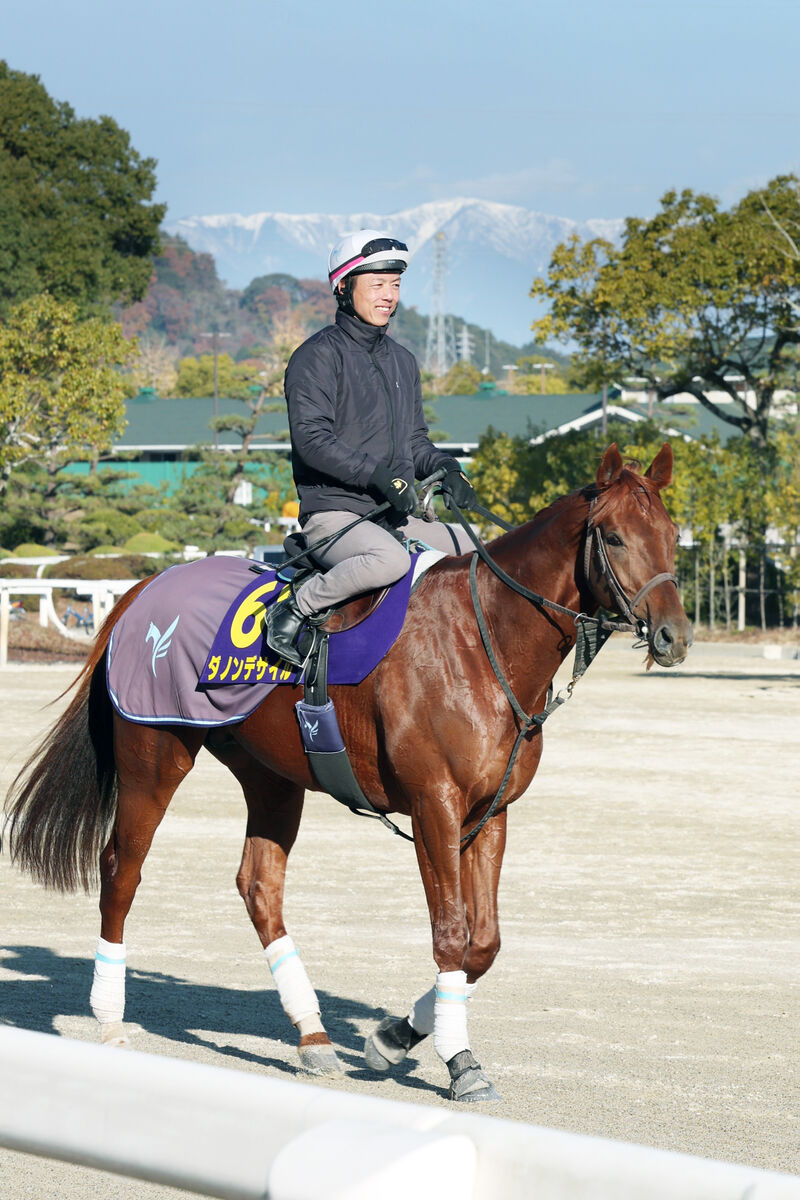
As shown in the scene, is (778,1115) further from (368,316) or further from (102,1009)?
(368,316)

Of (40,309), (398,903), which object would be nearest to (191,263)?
(40,309)

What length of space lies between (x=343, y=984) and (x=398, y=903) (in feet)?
6.12

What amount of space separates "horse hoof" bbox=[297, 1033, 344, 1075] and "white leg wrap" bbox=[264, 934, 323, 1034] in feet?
0.22

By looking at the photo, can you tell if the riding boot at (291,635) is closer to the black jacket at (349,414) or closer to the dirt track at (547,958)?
the black jacket at (349,414)

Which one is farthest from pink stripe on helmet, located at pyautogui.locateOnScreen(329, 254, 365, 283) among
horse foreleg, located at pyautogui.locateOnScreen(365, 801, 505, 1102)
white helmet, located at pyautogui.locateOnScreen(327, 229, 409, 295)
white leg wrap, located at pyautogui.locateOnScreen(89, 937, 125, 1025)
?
white leg wrap, located at pyautogui.locateOnScreen(89, 937, 125, 1025)

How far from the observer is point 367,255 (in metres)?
5.08

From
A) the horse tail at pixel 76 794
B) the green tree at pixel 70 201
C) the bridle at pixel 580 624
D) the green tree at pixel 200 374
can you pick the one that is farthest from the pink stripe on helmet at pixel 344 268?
the green tree at pixel 200 374

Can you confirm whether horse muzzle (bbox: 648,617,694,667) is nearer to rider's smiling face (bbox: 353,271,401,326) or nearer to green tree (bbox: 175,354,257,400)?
rider's smiling face (bbox: 353,271,401,326)

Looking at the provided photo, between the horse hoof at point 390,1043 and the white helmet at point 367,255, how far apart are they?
243cm

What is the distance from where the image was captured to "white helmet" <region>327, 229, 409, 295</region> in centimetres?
508

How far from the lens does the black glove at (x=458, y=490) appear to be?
502 cm

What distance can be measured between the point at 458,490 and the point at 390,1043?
1.81 metres

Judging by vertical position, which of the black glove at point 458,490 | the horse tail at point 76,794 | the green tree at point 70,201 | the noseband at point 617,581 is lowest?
the horse tail at point 76,794

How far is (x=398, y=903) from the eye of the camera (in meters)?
8.06
